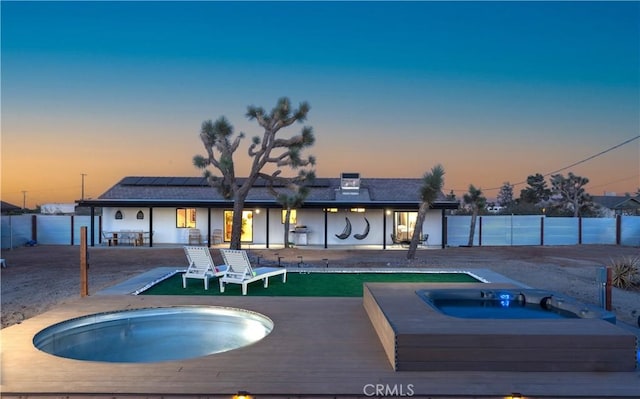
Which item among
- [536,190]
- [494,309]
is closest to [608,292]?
[494,309]

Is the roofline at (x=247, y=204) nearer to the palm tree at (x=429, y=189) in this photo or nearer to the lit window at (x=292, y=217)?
the lit window at (x=292, y=217)

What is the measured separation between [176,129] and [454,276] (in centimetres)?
1514

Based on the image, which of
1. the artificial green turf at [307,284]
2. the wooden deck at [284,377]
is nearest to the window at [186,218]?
the artificial green turf at [307,284]

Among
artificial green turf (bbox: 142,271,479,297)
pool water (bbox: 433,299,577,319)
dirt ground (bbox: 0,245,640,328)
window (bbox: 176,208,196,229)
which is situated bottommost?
dirt ground (bbox: 0,245,640,328)

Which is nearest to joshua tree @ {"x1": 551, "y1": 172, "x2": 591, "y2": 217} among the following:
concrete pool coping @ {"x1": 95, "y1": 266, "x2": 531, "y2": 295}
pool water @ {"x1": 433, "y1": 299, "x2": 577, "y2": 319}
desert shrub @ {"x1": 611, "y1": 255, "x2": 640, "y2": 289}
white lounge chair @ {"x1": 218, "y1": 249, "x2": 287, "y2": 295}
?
desert shrub @ {"x1": 611, "y1": 255, "x2": 640, "y2": 289}

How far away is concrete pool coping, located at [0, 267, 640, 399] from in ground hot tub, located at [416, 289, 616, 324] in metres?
2.44

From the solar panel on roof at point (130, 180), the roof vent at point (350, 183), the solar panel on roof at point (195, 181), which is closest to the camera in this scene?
the roof vent at point (350, 183)

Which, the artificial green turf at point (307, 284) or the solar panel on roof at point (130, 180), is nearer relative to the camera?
the artificial green turf at point (307, 284)

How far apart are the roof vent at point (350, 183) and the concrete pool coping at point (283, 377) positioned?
1737 cm

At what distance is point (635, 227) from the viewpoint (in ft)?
74.5

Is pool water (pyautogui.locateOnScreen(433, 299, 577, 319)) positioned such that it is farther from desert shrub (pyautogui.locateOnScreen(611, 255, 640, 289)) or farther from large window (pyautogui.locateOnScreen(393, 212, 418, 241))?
large window (pyautogui.locateOnScreen(393, 212, 418, 241))

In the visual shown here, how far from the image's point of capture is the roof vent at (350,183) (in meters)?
22.2

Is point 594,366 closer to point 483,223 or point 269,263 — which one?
point 269,263

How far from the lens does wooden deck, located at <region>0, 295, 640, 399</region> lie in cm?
353
